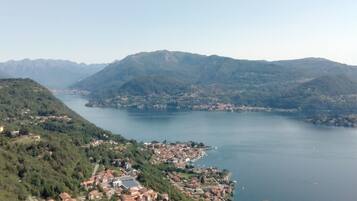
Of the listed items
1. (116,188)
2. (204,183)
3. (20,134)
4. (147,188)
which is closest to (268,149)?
(204,183)

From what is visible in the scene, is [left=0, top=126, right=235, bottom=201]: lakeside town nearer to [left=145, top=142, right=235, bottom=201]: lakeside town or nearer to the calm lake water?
[left=145, top=142, right=235, bottom=201]: lakeside town

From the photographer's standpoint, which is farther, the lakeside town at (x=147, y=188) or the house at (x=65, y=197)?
the lakeside town at (x=147, y=188)

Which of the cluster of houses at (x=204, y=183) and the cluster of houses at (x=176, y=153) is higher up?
the cluster of houses at (x=176, y=153)

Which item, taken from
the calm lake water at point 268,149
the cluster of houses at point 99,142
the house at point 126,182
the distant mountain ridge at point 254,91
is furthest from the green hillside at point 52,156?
the distant mountain ridge at point 254,91

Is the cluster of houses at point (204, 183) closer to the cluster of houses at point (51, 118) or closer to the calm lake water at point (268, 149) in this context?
the calm lake water at point (268, 149)

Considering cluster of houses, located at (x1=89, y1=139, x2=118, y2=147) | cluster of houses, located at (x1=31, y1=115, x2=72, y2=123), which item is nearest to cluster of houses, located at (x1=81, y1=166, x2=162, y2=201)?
cluster of houses, located at (x1=89, y1=139, x2=118, y2=147)

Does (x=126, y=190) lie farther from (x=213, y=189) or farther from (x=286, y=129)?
(x=286, y=129)

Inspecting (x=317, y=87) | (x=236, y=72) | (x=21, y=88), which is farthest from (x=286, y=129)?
(x=236, y=72)
